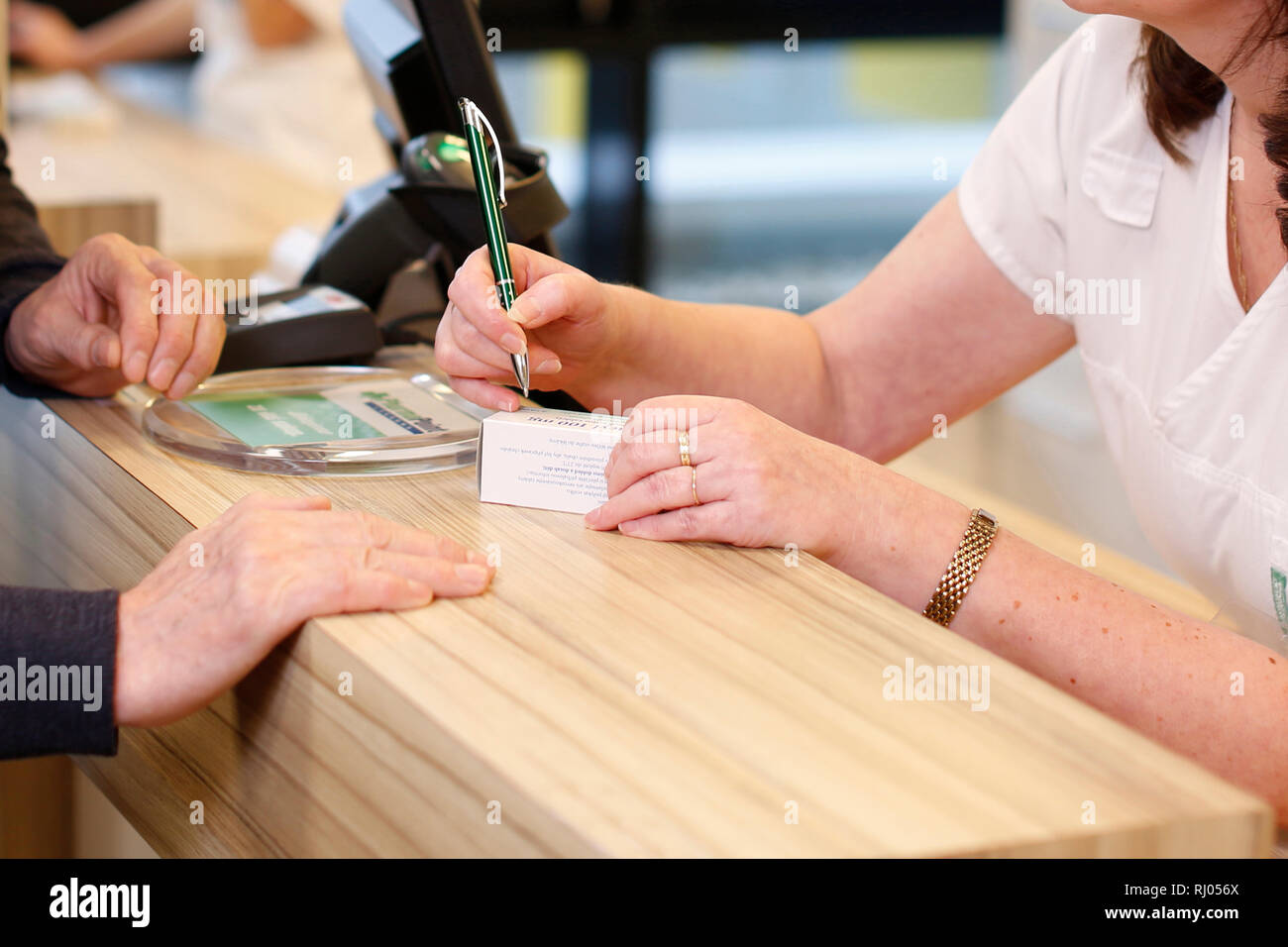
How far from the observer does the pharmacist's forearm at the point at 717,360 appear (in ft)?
3.57

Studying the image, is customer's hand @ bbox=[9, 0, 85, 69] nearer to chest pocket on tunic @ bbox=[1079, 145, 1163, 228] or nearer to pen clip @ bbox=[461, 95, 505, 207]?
pen clip @ bbox=[461, 95, 505, 207]

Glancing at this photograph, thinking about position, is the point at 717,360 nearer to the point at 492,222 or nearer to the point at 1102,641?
the point at 492,222

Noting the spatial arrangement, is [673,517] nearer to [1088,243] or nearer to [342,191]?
[1088,243]

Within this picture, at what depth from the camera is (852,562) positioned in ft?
2.71

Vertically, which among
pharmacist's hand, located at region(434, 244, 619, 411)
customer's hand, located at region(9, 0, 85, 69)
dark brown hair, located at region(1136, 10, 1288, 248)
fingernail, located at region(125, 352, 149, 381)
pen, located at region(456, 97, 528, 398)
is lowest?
fingernail, located at region(125, 352, 149, 381)

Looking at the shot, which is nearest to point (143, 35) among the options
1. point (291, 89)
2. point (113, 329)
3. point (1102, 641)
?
point (291, 89)

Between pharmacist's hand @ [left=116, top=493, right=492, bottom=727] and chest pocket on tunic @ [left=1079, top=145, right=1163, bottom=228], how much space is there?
2.10 feet

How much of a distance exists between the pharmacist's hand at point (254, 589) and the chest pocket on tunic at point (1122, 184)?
641 millimetres

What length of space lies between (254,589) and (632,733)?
0.23 m

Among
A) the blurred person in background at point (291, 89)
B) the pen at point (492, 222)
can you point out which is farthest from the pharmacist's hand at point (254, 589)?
the blurred person in background at point (291, 89)

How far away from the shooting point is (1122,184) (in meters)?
1.08

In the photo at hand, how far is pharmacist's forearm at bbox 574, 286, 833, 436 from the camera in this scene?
3.57ft

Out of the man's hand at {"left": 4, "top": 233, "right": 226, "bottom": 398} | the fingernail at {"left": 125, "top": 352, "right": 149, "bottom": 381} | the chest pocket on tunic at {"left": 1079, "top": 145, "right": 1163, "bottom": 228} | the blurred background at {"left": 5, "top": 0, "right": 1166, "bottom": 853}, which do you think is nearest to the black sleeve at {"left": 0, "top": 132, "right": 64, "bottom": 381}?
the man's hand at {"left": 4, "top": 233, "right": 226, "bottom": 398}
